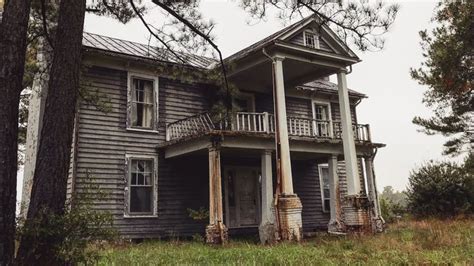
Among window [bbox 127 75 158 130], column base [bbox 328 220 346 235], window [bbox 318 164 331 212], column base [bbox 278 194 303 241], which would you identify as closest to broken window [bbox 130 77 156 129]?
window [bbox 127 75 158 130]

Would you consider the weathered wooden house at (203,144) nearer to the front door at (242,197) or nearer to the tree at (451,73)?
the front door at (242,197)

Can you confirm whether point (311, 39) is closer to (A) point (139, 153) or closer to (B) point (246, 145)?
(B) point (246, 145)

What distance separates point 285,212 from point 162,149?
5.01 m

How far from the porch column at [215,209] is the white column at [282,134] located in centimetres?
190

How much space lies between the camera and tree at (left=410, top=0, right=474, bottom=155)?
1792 cm

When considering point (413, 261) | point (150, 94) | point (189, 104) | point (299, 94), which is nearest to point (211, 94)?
point (189, 104)

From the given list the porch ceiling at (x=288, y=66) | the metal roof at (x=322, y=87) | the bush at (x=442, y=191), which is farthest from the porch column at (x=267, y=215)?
the bush at (x=442, y=191)

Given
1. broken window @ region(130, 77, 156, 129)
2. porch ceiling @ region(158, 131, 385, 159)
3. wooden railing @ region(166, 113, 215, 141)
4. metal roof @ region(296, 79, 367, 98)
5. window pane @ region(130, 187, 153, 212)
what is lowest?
window pane @ region(130, 187, 153, 212)

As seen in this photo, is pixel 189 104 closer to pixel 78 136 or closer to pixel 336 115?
pixel 78 136

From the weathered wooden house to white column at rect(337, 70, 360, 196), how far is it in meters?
0.04

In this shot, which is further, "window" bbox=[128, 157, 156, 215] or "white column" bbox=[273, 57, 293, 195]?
"window" bbox=[128, 157, 156, 215]

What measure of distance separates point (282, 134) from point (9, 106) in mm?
9083

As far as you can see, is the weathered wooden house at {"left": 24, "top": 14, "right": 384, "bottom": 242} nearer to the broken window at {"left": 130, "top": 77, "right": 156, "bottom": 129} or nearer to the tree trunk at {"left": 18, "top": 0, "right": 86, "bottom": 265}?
the broken window at {"left": 130, "top": 77, "right": 156, "bottom": 129}

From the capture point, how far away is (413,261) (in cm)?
672
